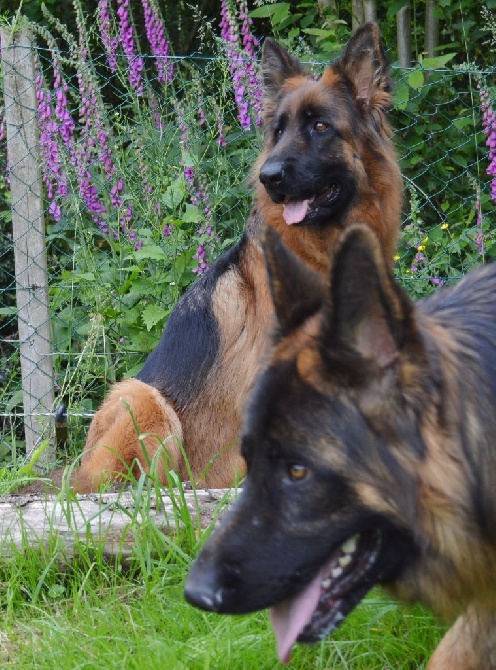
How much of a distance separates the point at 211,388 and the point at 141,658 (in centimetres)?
236

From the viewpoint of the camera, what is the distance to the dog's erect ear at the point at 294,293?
8.14 ft

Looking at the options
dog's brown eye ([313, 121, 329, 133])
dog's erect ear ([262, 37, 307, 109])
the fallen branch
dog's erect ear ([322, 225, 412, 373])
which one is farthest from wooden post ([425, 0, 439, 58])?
dog's erect ear ([322, 225, 412, 373])

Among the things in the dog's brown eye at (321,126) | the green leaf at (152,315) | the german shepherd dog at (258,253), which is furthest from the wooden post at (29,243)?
the dog's brown eye at (321,126)

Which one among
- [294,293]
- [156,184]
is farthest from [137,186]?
[294,293]

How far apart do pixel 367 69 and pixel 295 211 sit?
0.92 meters

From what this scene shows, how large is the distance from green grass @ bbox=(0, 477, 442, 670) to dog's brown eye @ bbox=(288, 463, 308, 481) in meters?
0.91

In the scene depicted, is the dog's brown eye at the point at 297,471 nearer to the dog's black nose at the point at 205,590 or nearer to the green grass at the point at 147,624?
the dog's black nose at the point at 205,590

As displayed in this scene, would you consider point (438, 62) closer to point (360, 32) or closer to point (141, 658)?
point (360, 32)

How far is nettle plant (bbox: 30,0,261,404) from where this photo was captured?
6.32 meters

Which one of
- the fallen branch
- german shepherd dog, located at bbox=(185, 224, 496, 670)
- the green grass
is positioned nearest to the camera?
german shepherd dog, located at bbox=(185, 224, 496, 670)

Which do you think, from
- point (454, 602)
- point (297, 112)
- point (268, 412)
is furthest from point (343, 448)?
point (297, 112)

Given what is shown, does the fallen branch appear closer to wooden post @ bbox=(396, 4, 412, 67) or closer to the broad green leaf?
the broad green leaf

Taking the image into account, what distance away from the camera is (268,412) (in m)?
2.41

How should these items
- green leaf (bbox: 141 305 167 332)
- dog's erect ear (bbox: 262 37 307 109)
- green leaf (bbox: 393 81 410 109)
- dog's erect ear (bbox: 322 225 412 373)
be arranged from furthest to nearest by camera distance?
green leaf (bbox: 393 81 410 109), green leaf (bbox: 141 305 167 332), dog's erect ear (bbox: 262 37 307 109), dog's erect ear (bbox: 322 225 412 373)
